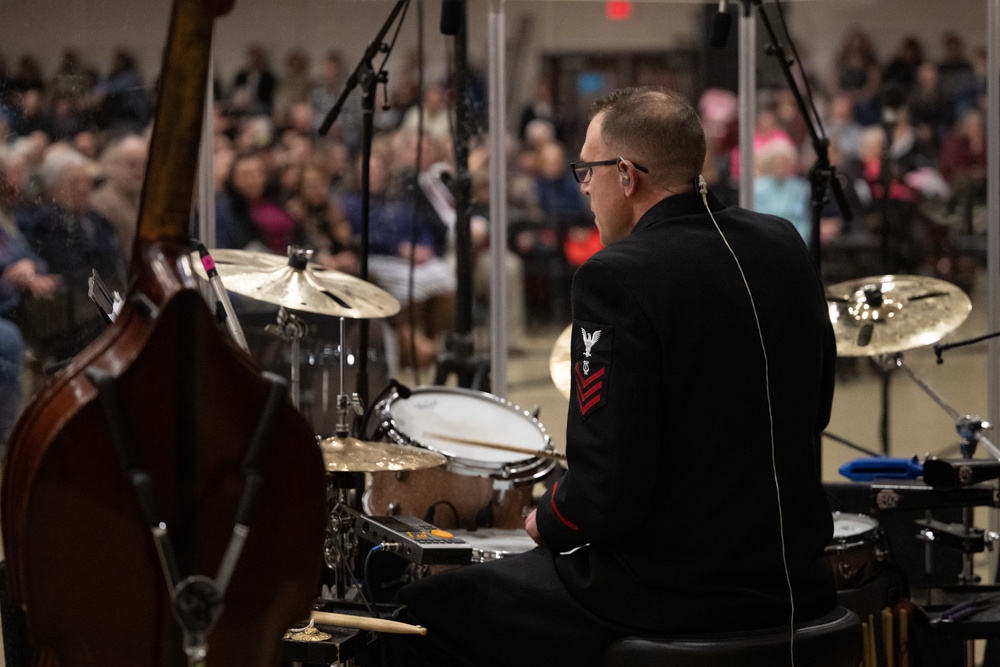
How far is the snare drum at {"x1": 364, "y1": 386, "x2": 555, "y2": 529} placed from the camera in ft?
10.1

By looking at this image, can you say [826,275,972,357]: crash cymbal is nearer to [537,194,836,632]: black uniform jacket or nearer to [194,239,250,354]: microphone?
[537,194,836,632]: black uniform jacket

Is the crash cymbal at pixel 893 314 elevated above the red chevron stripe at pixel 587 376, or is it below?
below

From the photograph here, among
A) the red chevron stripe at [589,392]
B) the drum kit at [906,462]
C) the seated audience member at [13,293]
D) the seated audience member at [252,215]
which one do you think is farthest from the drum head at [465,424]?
the seated audience member at [252,215]

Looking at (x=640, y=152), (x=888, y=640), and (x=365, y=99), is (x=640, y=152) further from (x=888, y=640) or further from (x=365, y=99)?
(x=365, y=99)

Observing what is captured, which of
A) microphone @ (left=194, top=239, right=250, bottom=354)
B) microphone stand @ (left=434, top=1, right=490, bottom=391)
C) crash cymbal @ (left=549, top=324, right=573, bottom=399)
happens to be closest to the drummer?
microphone @ (left=194, top=239, right=250, bottom=354)

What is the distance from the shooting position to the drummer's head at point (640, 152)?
7.02 ft

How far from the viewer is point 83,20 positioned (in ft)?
13.4

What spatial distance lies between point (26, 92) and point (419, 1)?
1.77 meters

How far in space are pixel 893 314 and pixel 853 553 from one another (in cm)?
81

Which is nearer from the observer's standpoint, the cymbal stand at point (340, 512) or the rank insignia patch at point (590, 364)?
the rank insignia patch at point (590, 364)

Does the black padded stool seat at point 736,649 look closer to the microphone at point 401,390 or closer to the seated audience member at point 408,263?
the microphone at point 401,390

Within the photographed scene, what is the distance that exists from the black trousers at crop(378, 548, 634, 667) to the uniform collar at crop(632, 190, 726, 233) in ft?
2.06

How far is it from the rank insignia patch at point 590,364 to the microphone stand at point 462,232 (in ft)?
8.14

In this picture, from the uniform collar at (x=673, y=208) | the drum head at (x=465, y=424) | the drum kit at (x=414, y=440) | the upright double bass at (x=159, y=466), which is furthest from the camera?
the drum head at (x=465, y=424)
